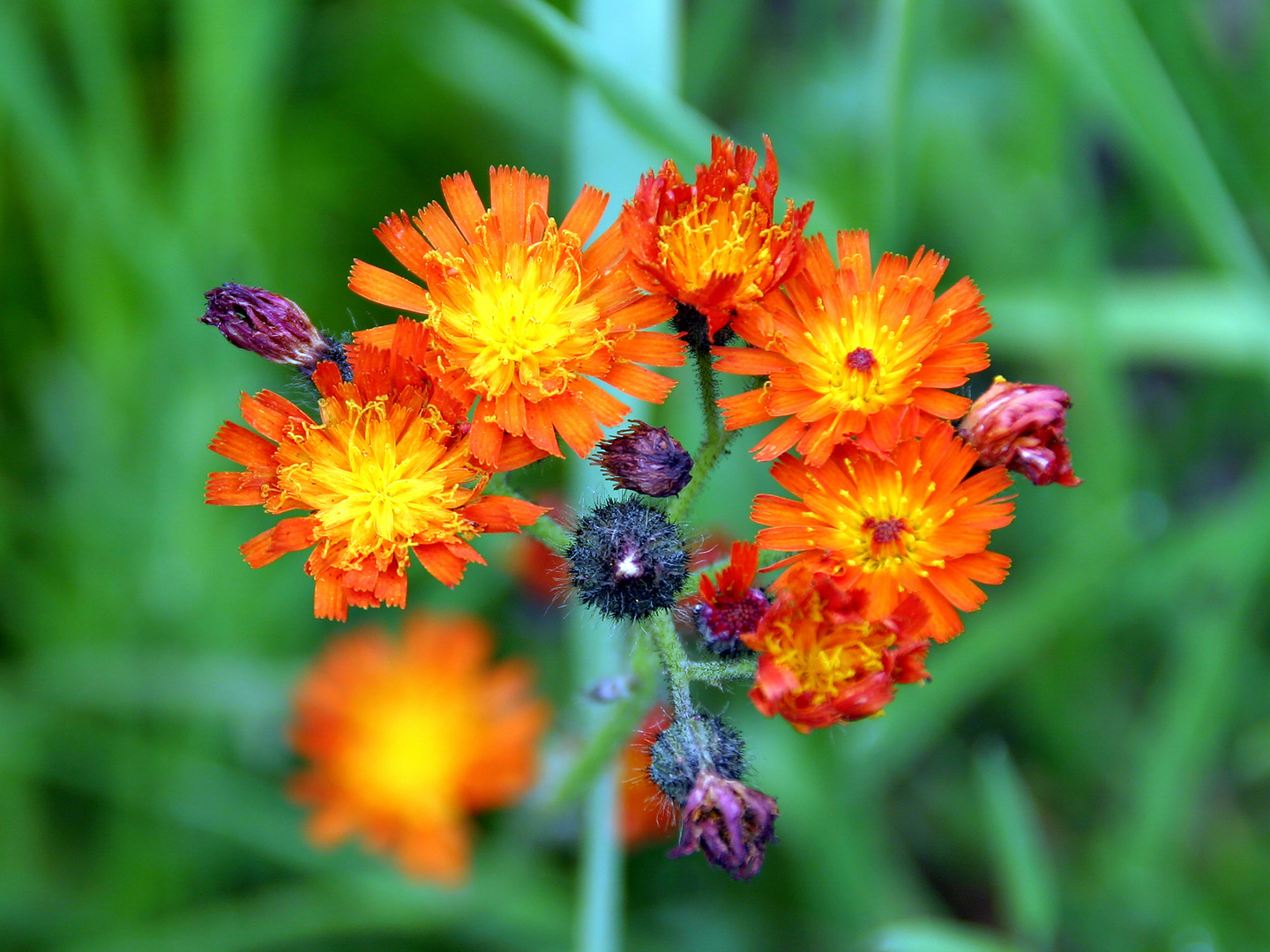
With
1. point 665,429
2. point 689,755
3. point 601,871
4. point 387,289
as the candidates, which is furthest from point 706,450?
point 601,871

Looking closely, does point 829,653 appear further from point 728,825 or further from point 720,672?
point 728,825

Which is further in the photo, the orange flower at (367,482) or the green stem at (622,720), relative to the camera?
the green stem at (622,720)

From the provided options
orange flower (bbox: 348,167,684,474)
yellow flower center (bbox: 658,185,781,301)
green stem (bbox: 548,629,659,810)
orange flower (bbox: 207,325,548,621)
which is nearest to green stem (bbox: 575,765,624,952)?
green stem (bbox: 548,629,659,810)

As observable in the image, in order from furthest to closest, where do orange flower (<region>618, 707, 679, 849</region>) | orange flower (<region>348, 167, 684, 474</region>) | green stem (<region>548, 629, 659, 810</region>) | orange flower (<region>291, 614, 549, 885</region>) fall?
orange flower (<region>291, 614, 549, 885</region>) < orange flower (<region>618, 707, 679, 849</region>) < green stem (<region>548, 629, 659, 810</region>) < orange flower (<region>348, 167, 684, 474</region>)

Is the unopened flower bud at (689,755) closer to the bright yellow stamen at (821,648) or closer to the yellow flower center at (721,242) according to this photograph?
the bright yellow stamen at (821,648)

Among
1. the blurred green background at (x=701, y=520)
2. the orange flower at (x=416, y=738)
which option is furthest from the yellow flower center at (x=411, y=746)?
the blurred green background at (x=701, y=520)

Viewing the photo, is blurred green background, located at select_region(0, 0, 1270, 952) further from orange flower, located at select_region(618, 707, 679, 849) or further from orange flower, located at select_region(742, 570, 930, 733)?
orange flower, located at select_region(742, 570, 930, 733)
